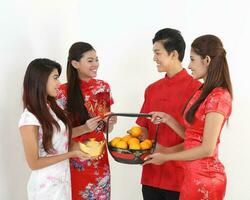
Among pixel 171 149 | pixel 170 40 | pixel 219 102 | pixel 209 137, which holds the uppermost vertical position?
pixel 170 40

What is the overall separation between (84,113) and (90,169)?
11.6 inches

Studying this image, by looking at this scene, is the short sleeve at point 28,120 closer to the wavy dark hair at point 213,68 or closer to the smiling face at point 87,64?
the smiling face at point 87,64

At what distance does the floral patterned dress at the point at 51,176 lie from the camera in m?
1.60

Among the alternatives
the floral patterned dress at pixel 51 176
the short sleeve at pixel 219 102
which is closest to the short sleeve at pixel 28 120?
the floral patterned dress at pixel 51 176

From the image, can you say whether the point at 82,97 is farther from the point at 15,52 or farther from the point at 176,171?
the point at 176,171

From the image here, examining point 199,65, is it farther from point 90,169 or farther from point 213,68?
point 90,169

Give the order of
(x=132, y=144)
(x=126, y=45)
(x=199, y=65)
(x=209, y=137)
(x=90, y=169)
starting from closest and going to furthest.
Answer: (x=209, y=137) → (x=199, y=65) → (x=132, y=144) → (x=90, y=169) → (x=126, y=45)

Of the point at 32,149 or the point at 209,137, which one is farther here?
the point at 32,149

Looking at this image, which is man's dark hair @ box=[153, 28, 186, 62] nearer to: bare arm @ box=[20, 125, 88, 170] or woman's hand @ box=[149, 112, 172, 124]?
woman's hand @ box=[149, 112, 172, 124]

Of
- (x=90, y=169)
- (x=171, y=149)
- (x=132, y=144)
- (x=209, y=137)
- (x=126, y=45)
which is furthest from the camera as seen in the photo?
(x=126, y=45)

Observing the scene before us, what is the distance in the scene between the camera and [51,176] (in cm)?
164

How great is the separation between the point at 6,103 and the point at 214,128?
101 centimetres

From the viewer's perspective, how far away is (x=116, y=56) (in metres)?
2.57

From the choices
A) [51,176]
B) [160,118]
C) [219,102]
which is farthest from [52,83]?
[219,102]
